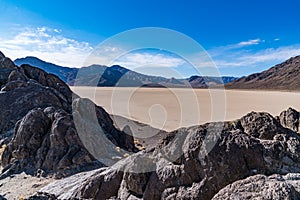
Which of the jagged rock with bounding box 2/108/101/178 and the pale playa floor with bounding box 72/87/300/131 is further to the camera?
the pale playa floor with bounding box 72/87/300/131

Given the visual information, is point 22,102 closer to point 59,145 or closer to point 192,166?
point 59,145

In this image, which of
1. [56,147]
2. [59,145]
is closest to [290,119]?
[59,145]

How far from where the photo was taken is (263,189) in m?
3.32

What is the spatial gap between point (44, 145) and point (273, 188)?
358 inches

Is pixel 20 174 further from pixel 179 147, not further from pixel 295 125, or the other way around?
pixel 295 125

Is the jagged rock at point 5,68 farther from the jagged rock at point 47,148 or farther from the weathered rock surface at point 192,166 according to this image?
the weathered rock surface at point 192,166

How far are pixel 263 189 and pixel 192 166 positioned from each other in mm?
1319

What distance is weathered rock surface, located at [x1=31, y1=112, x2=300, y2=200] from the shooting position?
4133 millimetres

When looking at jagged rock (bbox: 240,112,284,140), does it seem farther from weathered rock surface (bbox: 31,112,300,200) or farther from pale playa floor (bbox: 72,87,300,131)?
pale playa floor (bbox: 72,87,300,131)

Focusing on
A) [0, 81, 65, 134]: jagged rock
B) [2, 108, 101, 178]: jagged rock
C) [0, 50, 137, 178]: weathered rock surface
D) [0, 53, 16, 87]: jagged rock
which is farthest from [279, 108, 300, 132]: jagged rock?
[0, 53, 16, 87]: jagged rock

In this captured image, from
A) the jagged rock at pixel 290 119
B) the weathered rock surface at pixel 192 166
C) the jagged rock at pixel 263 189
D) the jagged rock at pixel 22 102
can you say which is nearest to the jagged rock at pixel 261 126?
the weathered rock surface at pixel 192 166

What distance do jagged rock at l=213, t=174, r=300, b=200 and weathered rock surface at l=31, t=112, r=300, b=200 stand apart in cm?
9

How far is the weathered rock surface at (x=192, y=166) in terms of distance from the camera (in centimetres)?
413

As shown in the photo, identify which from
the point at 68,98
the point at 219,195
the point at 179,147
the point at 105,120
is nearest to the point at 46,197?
the point at 179,147
